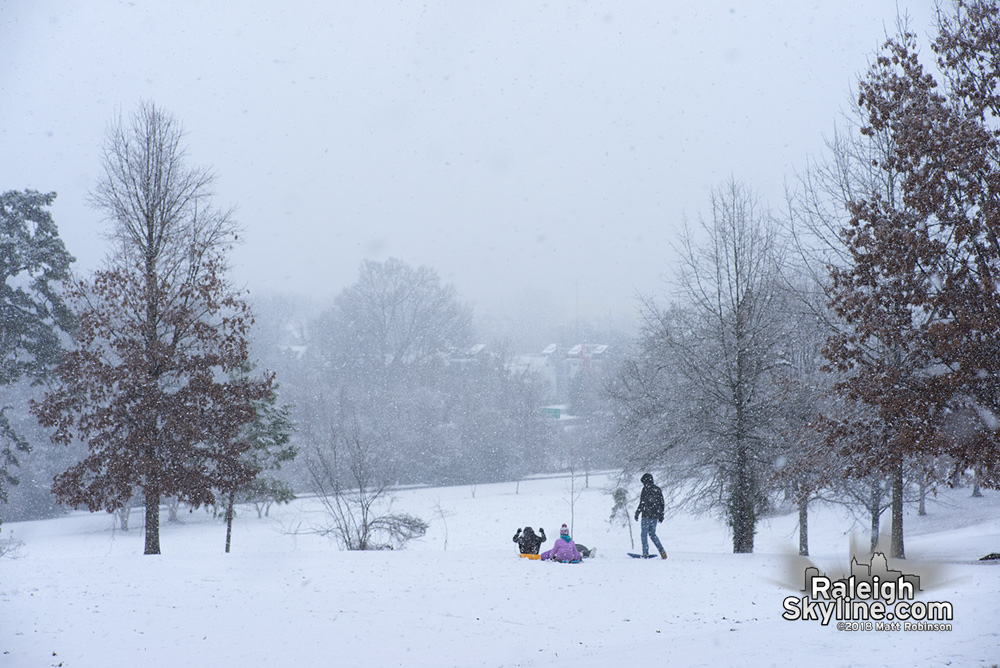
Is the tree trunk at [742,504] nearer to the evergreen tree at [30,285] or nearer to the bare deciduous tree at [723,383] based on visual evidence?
the bare deciduous tree at [723,383]

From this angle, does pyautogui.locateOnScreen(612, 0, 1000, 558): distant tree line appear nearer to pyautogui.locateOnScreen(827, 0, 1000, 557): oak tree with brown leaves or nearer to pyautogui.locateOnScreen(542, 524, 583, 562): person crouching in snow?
pyautogui.locateOnScreen(827, 0, 1000, 557): oak tree with brown leaves

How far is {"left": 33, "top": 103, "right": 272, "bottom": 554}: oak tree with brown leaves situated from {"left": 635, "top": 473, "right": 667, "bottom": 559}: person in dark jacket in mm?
8417

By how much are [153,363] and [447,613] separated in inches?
373

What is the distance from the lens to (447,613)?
8.88 m

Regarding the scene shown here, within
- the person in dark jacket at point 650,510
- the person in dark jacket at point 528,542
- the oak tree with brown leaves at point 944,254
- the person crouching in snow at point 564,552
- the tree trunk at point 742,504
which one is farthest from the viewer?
the tree trunk at point 742,504

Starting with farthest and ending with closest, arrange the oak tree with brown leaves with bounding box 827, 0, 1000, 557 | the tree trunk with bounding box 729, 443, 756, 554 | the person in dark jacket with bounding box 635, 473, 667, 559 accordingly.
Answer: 1. the tree trunk with bounding box 729, 443, 756, 554
2. the person in dark jacket with bounding box 635, 473, 667, 559
3. the oak tree with brown leaves with bounding box 827, 0, 1000, 557

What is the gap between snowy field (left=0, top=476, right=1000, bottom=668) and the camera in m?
6.97

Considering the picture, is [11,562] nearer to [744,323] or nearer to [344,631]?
[344,631]

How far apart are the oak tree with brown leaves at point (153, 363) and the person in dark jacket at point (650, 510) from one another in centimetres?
842

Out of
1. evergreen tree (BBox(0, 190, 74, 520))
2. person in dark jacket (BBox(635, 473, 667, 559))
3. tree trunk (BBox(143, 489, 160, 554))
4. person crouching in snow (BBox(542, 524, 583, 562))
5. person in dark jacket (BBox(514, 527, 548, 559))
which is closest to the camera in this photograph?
person crouching in snow (BBox(542, 524, 583, 562))

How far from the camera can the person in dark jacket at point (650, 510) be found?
504 inches

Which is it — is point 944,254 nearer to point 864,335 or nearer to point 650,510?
point 864,335

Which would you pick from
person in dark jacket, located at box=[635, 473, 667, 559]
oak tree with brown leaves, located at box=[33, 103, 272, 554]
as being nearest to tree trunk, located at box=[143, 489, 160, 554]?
oak tree with brown leaves, located at box=[33, 103, 272, 554]

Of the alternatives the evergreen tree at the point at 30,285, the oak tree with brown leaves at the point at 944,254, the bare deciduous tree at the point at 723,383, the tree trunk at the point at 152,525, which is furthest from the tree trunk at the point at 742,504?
the evergreen tree at the point at 30,285
